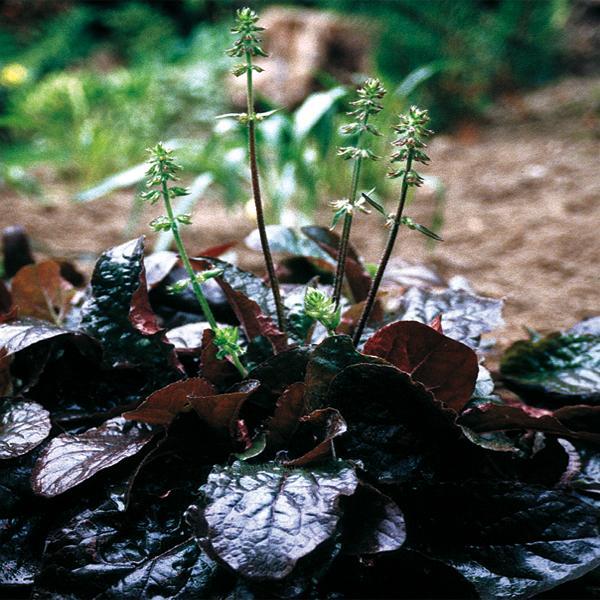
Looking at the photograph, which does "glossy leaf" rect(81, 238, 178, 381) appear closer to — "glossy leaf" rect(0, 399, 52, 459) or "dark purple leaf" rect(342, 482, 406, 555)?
"glossy leaf" rect(0, 399, 52, 459)

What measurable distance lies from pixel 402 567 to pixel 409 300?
0.61 meters

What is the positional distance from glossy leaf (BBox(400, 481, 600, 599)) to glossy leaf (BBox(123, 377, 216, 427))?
14.4 inches

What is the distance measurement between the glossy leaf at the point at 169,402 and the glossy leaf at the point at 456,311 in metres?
0.49

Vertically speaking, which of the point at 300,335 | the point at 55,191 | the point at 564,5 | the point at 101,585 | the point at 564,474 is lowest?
the point at 55,191

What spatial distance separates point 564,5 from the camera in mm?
5512

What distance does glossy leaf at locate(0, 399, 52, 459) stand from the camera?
1.15m

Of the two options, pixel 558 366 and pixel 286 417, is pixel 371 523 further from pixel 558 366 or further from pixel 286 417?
pixel 558 366

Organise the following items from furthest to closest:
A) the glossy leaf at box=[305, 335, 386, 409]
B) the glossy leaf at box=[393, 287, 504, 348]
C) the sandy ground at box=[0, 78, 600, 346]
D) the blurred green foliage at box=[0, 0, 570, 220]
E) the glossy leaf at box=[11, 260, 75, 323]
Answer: the blurred green foliage at box=[0, 0, 570, 220], the sandy ground at box=[0, 78, 600, 346], the glossy leaf at box=[11, 260, 75, 323], the glossy leaf at box=[393, 287, 504, 348], the glossy leaf at box=[305, 335, 386, 409]

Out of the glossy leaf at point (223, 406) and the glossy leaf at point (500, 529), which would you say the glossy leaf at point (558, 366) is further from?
the glossy leaf at point (223, 406)

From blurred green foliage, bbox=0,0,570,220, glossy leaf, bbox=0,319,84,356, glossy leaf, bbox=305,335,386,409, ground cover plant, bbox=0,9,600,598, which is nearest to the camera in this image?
ground cover plant, bbox=0,9,600,598

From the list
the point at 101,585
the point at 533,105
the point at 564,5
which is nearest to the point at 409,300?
the point at 101,585

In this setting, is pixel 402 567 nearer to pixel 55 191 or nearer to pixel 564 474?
pixel 564 474

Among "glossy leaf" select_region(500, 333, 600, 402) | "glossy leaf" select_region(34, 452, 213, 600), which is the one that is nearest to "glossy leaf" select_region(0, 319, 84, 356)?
"glossy leaf" select_region(34, 452, 213, 600)

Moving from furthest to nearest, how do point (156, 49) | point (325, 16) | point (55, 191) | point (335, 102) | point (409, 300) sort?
point (156, 49)
point (325, 16)
point (55, 191)
point (335, 102)
point (409, 300)
